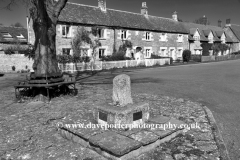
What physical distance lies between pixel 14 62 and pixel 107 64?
9.55m

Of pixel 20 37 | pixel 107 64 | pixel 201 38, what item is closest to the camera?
pixel 107 64

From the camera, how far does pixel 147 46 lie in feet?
99.7

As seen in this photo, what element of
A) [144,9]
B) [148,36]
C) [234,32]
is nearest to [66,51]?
[148,36]

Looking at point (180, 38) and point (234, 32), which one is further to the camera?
point (234, 32)

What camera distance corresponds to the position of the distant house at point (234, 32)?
5288 cm

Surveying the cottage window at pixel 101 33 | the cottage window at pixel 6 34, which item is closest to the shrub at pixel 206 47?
the cottage window at pixel 101 33

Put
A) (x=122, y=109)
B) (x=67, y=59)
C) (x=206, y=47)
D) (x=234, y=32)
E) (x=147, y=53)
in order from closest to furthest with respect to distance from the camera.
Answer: (x=122, y=109) < (x=67, y=59) < (x=147, y=53) < (x=206, y=47) < (x=234, y=32)

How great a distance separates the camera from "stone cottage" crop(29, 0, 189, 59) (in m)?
23.1

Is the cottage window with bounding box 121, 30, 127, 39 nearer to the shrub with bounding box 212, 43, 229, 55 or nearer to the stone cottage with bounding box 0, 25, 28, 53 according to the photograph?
the stone cottage with bounding box 0, 25, 28, 53

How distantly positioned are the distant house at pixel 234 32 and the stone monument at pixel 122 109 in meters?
56.4

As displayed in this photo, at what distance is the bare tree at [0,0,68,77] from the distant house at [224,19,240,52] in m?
54.6

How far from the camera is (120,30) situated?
2688 cm

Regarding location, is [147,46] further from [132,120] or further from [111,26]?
[132,120]

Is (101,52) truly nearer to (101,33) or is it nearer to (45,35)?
(101,33)
